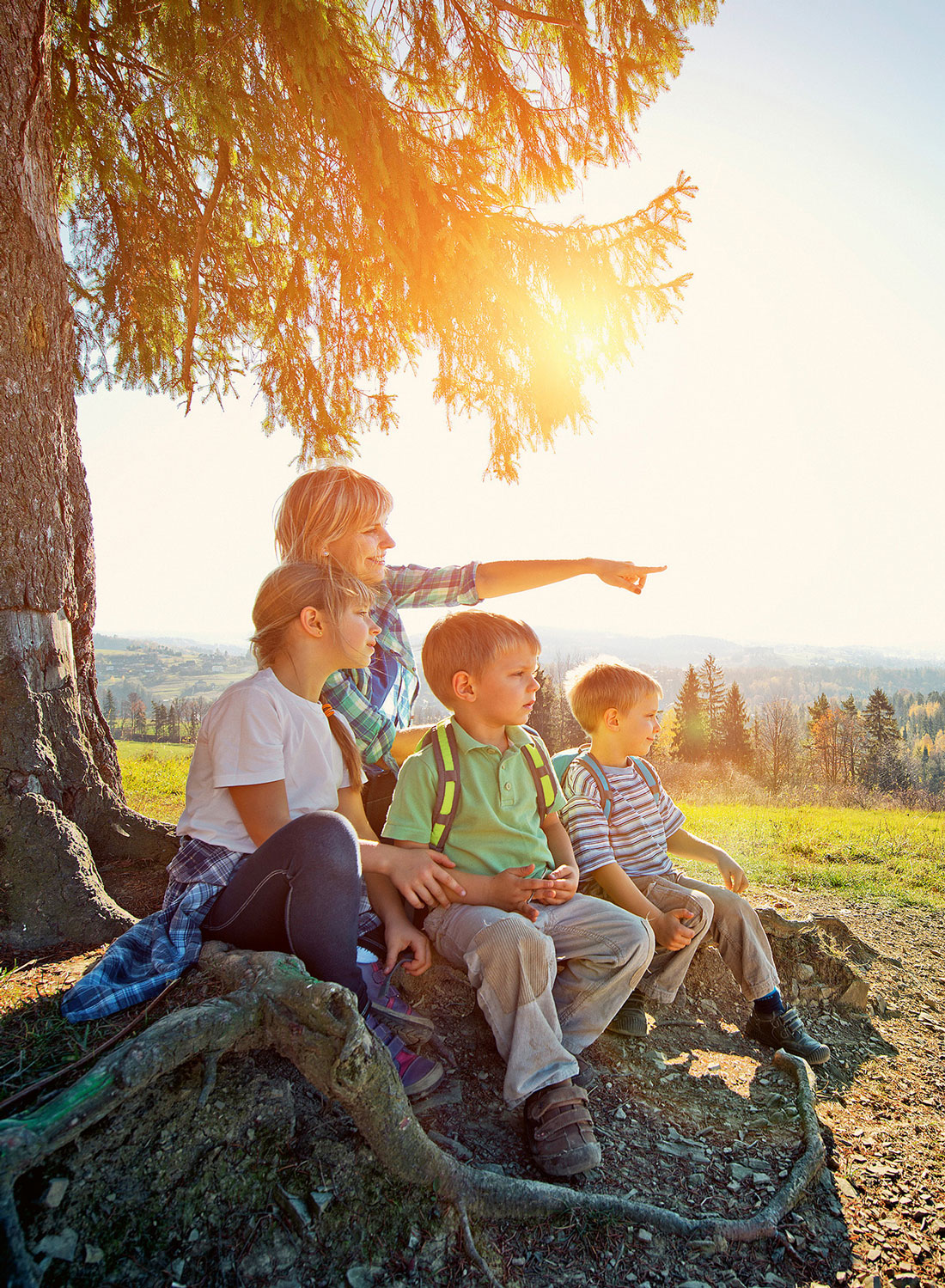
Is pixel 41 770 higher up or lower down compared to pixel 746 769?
higher up

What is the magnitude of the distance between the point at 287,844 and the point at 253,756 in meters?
0.35

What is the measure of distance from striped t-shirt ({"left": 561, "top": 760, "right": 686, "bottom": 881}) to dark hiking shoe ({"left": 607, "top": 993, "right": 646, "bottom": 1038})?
0.55 m

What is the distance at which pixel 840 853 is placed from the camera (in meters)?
9.62

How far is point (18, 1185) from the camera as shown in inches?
56.7

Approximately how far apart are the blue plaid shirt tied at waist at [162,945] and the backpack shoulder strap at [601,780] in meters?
1.63

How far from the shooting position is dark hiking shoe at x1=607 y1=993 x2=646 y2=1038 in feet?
9.09

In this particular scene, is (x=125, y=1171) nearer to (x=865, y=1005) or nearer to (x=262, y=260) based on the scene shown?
(x=865, y=1005)

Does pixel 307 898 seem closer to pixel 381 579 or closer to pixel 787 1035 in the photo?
pixel 381 579

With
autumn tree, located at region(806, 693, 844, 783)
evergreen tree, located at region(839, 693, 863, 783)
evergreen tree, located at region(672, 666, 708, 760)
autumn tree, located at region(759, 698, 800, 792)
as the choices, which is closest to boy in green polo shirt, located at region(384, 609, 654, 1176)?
autumn tree, located at region(759, 698, 800, 792)

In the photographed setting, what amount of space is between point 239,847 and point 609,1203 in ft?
4.84

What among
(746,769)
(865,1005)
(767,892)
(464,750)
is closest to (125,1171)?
(464,750)

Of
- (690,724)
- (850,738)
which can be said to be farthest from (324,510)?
(850,738)

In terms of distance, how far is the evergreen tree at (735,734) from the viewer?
55.8 meters

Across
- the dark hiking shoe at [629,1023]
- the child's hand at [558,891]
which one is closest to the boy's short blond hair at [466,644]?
the child's hand at [558,891]
